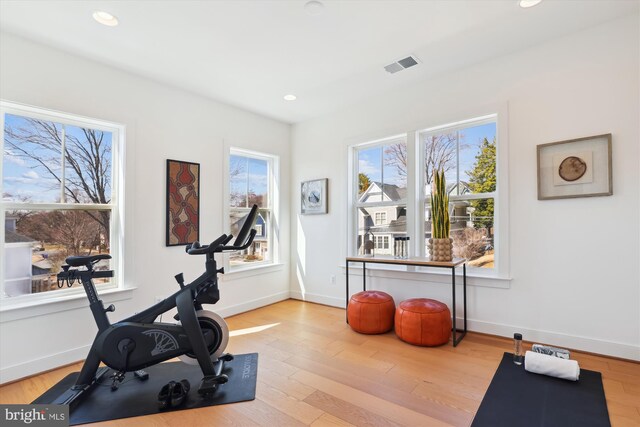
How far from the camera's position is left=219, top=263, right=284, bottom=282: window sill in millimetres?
4075

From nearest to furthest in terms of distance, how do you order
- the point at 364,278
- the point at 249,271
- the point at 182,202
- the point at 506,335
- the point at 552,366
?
the point at 552,366, the point at 506,335, the point at 182,202, the point at 364,278, the point at 249,271

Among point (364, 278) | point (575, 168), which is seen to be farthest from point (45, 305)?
point (575, 168)

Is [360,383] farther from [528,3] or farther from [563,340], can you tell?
[528,3]

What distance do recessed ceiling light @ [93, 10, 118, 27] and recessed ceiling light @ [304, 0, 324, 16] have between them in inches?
59.3

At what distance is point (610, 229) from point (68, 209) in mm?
4825

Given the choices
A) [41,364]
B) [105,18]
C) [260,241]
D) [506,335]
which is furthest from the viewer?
[260,241]

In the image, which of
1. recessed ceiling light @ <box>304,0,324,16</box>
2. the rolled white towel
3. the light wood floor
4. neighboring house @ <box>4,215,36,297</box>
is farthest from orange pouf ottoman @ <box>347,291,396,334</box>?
neighboring house @ <box>4,215,36,297</box>

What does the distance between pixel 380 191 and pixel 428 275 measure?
1248mm

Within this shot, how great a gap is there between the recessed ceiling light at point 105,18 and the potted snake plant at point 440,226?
3.24m

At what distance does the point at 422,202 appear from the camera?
373 centimetres

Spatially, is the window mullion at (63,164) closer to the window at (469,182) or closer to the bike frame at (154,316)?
the bike frame at (154,316)

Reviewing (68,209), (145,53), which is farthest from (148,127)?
(68,209)

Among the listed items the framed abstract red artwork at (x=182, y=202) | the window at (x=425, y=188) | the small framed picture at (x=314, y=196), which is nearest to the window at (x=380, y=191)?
the window at (x=425, y=188)

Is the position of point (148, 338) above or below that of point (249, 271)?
below
